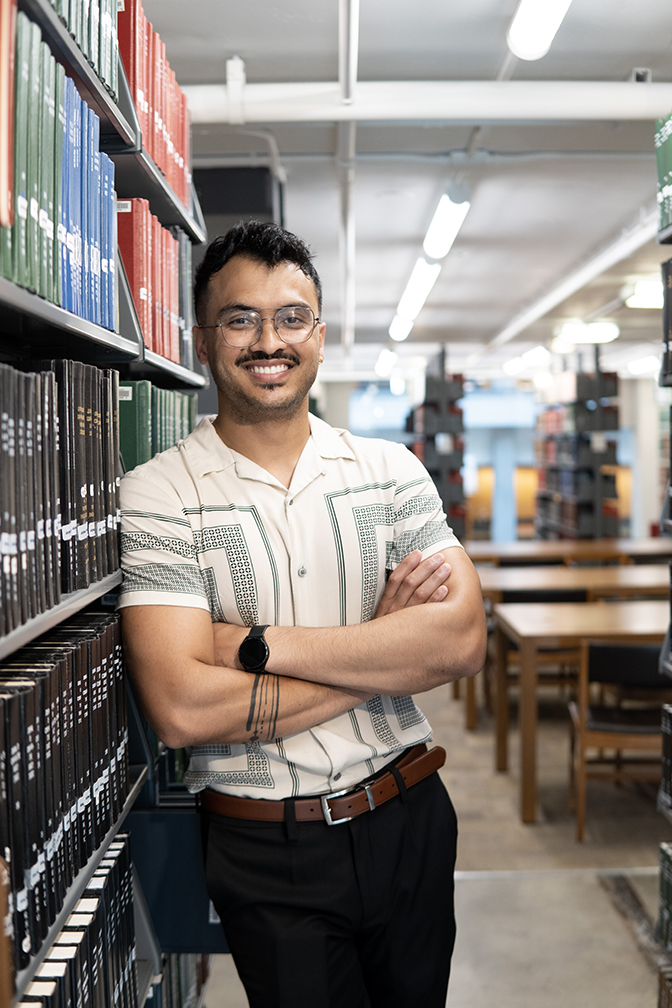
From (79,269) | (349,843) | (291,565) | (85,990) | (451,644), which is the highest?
(79,269)

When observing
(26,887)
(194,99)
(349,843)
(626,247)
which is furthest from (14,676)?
(626,247)

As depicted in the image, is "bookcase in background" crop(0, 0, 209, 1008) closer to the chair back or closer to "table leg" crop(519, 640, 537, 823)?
the chair back

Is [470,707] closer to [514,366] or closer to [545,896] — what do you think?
[545,896]

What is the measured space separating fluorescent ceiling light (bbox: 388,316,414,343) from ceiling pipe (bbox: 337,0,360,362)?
0.93 meters

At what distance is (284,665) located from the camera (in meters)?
1.41

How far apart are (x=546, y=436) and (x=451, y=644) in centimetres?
982

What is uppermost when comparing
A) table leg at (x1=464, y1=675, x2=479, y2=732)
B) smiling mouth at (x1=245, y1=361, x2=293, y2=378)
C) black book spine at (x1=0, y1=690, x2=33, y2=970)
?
smiling mouth at (x1=245, y1=361, x2=293, y2=378)

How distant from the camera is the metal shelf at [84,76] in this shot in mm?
1092

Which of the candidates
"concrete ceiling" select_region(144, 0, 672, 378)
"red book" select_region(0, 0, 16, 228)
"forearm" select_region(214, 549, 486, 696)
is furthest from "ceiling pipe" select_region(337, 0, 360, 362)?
"forearm" select_region(214, 549, 486, 696)

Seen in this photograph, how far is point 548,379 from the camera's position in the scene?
12.0 m

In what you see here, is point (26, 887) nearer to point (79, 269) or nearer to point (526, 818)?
point (79, 269)

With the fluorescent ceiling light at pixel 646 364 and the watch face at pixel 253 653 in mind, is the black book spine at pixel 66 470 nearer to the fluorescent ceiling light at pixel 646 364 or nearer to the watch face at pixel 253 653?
the watch face at pixel 253 653

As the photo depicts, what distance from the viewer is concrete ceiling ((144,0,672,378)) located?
329 cm

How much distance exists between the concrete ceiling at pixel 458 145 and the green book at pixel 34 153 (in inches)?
96.1
